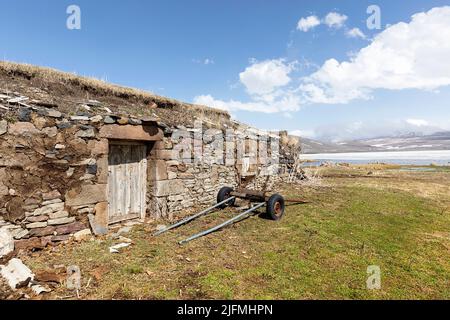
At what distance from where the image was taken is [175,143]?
332 inches

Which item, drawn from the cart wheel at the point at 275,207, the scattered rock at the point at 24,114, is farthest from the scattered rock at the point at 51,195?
the cart wheel at the point at 275,207

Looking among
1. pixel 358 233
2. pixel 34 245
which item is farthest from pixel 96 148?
pixel 358 233

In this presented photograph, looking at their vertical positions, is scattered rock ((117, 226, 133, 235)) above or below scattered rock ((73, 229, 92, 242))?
below

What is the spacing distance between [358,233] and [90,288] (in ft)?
21.5

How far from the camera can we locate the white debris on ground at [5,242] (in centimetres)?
483

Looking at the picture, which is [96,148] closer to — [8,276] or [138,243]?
[138,243]

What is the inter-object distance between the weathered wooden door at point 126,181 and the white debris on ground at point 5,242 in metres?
2.39

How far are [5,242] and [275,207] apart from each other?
6.70 m

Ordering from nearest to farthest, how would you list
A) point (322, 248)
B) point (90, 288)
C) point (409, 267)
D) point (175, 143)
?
point (90, 288), point (409, 267), point (322, 248), point (175, 143)

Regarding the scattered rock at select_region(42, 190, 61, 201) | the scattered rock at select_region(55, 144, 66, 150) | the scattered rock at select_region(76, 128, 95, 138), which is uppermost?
the scattered rock at select_region(76, 128, 95, 138)

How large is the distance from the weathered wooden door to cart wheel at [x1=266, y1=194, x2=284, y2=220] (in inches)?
153

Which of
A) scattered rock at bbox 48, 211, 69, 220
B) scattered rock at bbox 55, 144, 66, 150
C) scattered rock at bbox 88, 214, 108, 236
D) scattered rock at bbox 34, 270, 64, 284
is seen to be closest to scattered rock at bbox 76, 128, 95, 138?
scattered rock at bbox 55, 144, 66, 150

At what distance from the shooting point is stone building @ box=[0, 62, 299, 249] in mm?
5379

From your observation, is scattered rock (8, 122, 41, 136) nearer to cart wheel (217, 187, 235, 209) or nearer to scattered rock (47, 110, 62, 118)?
scattered rock (47, 110, 62, 118)
